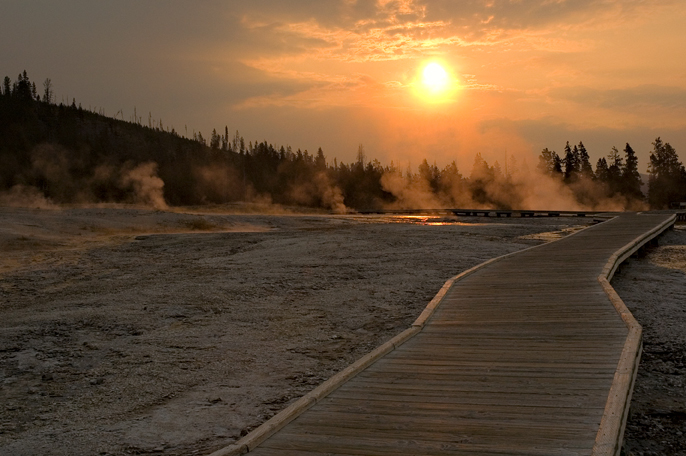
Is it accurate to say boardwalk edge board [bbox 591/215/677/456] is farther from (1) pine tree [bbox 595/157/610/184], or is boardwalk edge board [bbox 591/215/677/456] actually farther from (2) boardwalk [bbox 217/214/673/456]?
(1) pine tree [bbox 595/157/610/184]

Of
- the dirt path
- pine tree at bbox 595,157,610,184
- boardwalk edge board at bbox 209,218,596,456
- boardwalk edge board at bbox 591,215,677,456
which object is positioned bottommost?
the dirt path

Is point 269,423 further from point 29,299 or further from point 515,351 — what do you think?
point 29,299

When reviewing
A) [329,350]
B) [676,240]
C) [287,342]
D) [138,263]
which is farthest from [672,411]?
[676,240]

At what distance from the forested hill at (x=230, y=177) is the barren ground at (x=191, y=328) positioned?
1758 inches

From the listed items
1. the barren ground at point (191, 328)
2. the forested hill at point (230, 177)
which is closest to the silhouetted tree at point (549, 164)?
the forested hill at point (230, 177)

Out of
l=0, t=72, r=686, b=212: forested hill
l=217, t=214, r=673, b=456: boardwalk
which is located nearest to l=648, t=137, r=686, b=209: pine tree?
l=0, t=72, r=686, b=212: forested hill

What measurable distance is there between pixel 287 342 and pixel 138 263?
10623 millimetres

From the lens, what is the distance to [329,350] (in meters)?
8.38

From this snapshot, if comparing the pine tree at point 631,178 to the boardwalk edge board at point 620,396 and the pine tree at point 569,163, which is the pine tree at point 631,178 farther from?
the boardwalk edge board at point 620,396

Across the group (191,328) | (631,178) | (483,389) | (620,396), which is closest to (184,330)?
(191,328)

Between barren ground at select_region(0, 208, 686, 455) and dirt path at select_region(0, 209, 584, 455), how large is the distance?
0.02 m

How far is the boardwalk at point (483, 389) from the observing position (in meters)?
4.32

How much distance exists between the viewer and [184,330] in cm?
940

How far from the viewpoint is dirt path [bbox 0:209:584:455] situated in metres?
5.77
